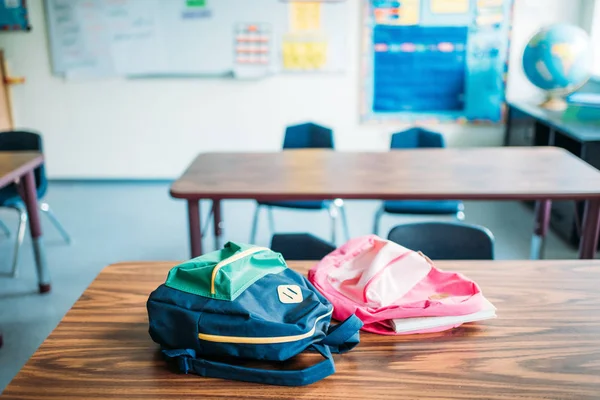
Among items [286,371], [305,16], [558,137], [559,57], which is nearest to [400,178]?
[286,371]

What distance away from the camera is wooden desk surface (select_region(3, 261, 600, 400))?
3.42 ft

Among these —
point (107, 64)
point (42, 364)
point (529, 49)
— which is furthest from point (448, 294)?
point (107, 64)

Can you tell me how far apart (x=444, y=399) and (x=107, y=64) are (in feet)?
13.7

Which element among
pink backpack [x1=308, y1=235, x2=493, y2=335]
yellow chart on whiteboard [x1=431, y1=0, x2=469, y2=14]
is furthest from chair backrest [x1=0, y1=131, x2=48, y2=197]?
yellow chart on whiteboard [x1=431, y1=0, x2=469, y2=14]

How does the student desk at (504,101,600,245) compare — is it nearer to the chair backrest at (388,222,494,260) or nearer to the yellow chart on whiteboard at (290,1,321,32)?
the chair backrest at (388,222,494,260)

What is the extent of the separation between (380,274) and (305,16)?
3337 millimetres

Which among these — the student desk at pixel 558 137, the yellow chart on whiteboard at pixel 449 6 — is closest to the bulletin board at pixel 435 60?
the yellow chart on whiteboard at pixel 449 6

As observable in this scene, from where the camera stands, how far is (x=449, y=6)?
13.8 feet

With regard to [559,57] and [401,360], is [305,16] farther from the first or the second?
[401,360]

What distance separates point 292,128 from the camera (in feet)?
10.8

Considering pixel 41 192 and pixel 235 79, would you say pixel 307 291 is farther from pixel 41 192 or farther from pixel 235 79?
pixel 235 79

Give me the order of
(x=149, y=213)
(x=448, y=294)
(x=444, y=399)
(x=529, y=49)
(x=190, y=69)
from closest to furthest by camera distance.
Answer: (x=444, y=399), (x=448, y=294), (x=529, y=49), (x=149, y=213), (x=190, y=69)

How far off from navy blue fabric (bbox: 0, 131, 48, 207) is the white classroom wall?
1369 mm

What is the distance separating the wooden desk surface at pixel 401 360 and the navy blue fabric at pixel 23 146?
6.68 feet
